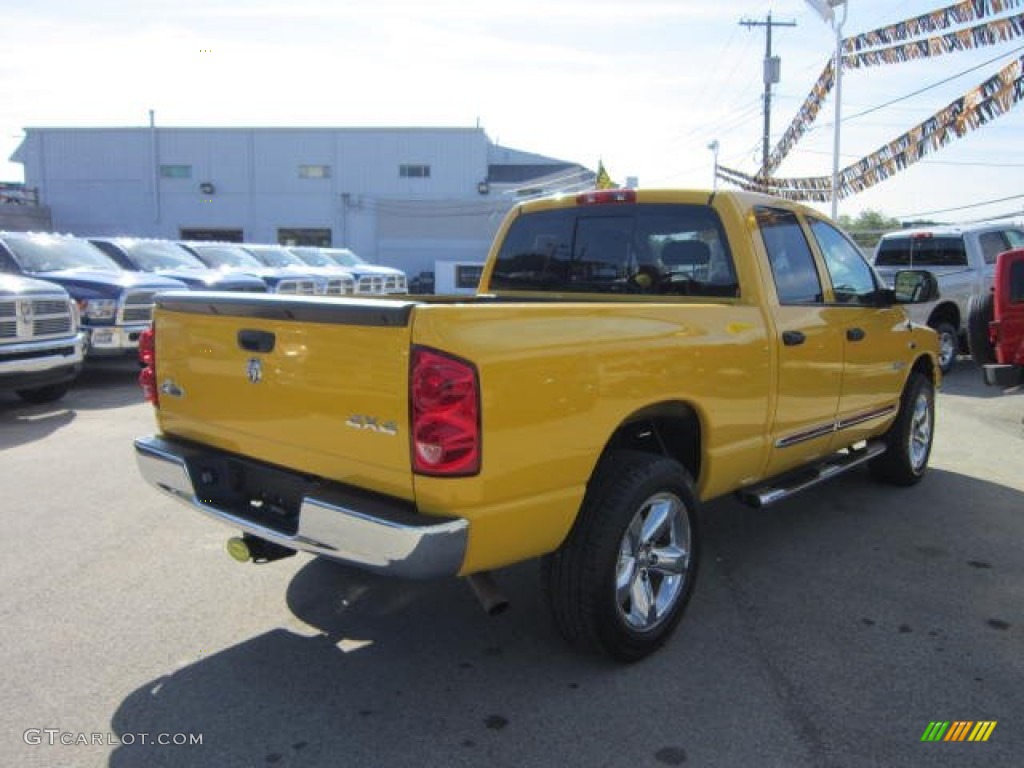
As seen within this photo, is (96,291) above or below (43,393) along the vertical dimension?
above

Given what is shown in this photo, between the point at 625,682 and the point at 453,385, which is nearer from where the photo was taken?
the point at 453,385

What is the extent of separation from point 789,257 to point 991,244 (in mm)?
10241

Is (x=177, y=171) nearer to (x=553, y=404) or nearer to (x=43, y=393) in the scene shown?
(x=43, y=393)

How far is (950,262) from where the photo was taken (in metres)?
12.5

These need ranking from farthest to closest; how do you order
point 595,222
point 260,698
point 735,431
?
point 595,222 < point 735,431 < point 260,698

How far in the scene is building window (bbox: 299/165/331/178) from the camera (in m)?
38.6

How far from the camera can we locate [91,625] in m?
3.67

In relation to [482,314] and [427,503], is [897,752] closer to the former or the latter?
[427,503]

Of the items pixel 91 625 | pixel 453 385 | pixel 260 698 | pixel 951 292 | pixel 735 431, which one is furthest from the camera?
pixel 951 292

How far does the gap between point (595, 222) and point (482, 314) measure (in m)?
2.13

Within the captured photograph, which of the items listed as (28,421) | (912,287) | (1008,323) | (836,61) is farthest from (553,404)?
(836,61)

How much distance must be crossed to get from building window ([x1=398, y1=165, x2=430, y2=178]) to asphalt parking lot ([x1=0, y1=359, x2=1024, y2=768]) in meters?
34.6

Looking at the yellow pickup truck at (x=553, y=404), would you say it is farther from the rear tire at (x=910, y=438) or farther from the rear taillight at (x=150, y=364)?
the rear tire at (x=910, y=438)

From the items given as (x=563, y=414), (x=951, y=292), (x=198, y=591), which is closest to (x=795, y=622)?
(x=563, y=414)
